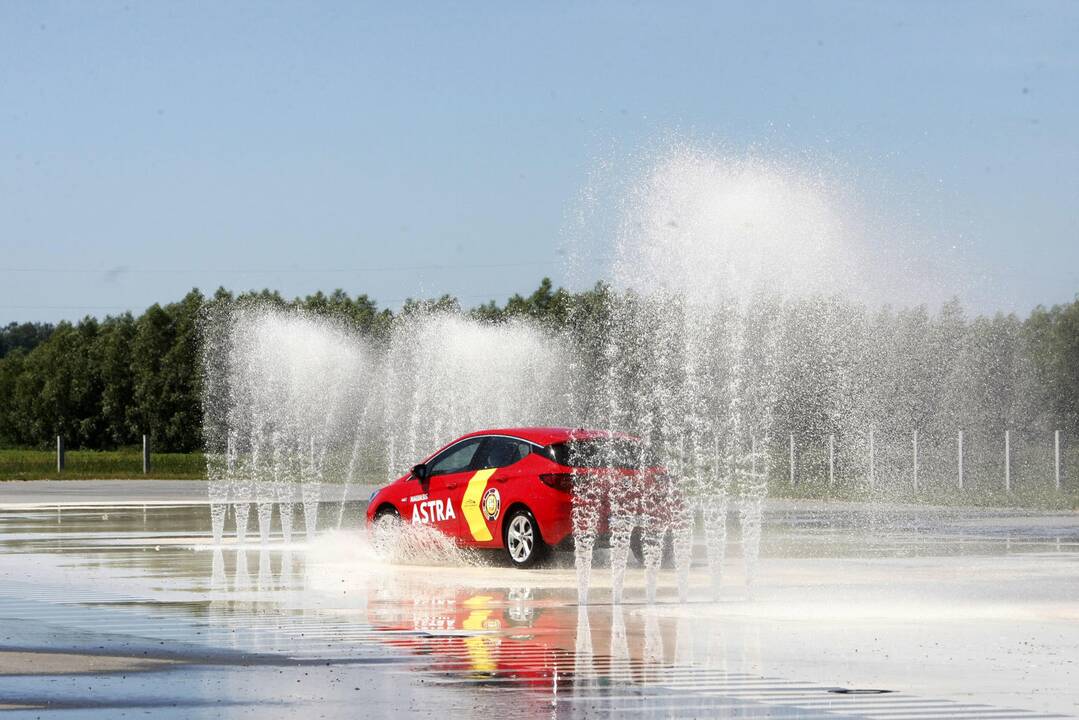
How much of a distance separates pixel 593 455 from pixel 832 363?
169ft

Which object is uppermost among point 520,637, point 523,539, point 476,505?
point 476,505

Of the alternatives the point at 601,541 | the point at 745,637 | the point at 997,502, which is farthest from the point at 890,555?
the point at 997,502

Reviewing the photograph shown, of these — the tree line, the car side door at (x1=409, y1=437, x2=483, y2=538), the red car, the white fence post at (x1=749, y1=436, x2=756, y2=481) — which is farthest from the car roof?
the tree line

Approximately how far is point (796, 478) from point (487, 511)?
115 ft

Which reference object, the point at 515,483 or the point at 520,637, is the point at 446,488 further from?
the point at 520,637

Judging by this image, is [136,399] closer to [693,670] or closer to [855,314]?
[855,314]

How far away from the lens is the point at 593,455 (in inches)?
761

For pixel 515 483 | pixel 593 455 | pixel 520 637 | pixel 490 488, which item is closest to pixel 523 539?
pixel 515 483

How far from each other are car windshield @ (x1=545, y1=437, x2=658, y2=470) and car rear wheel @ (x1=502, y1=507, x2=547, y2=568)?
68cm

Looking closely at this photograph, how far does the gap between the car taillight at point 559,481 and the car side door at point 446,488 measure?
1425 millimetres

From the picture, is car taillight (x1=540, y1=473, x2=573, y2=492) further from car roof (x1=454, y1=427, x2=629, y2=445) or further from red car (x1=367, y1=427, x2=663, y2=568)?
car roof (x1=454, y1=427, x2=629, y2=445)

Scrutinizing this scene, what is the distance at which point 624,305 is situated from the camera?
7325cm

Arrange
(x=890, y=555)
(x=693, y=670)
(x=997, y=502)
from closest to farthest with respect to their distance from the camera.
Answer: (x=693, y=670), (x=890, y=555), (x=997, y=502)

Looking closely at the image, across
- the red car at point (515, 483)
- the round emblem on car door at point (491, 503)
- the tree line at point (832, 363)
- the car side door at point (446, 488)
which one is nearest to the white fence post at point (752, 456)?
the tree line at point (832, 363)
